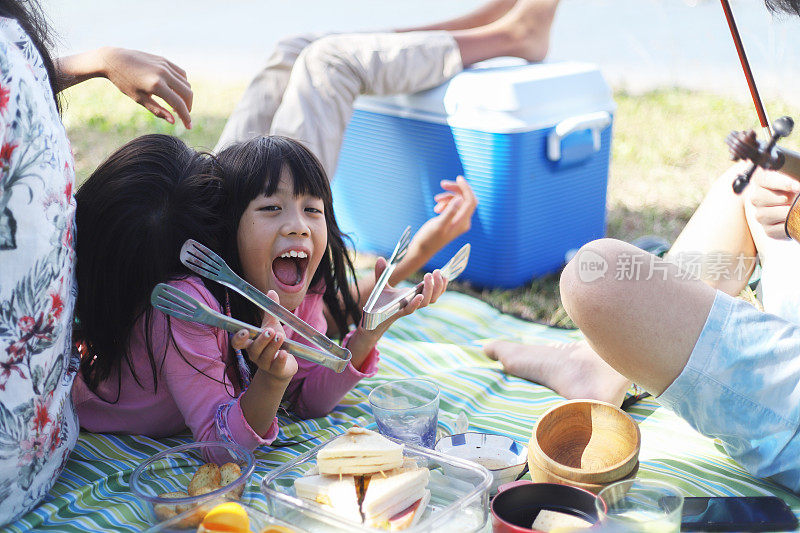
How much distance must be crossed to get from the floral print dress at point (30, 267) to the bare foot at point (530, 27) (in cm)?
151

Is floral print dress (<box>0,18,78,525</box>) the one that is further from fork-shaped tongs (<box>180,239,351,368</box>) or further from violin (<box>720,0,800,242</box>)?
violin (<box>720,0,800,242</box>)

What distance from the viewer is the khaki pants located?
2.13 meters

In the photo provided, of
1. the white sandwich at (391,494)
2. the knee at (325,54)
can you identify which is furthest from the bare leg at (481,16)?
the white sandwich at (391,494)

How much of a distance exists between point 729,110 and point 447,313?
2042 mm

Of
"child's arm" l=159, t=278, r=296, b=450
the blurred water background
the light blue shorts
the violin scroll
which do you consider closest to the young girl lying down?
"child's arm" l=159, t=278, r=296, b=450

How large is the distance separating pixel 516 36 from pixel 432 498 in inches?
62.1

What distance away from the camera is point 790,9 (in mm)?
1248

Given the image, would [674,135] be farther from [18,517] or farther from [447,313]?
[18,517]

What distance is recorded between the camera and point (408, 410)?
51.5 inches

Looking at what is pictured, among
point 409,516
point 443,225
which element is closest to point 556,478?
point 409,516

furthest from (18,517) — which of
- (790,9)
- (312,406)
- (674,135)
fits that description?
(674,135)

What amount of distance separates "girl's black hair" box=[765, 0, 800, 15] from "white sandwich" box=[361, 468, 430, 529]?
821 millimetres

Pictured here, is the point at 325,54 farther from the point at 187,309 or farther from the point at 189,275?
the point at 187,309

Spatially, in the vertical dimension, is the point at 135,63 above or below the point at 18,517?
above
